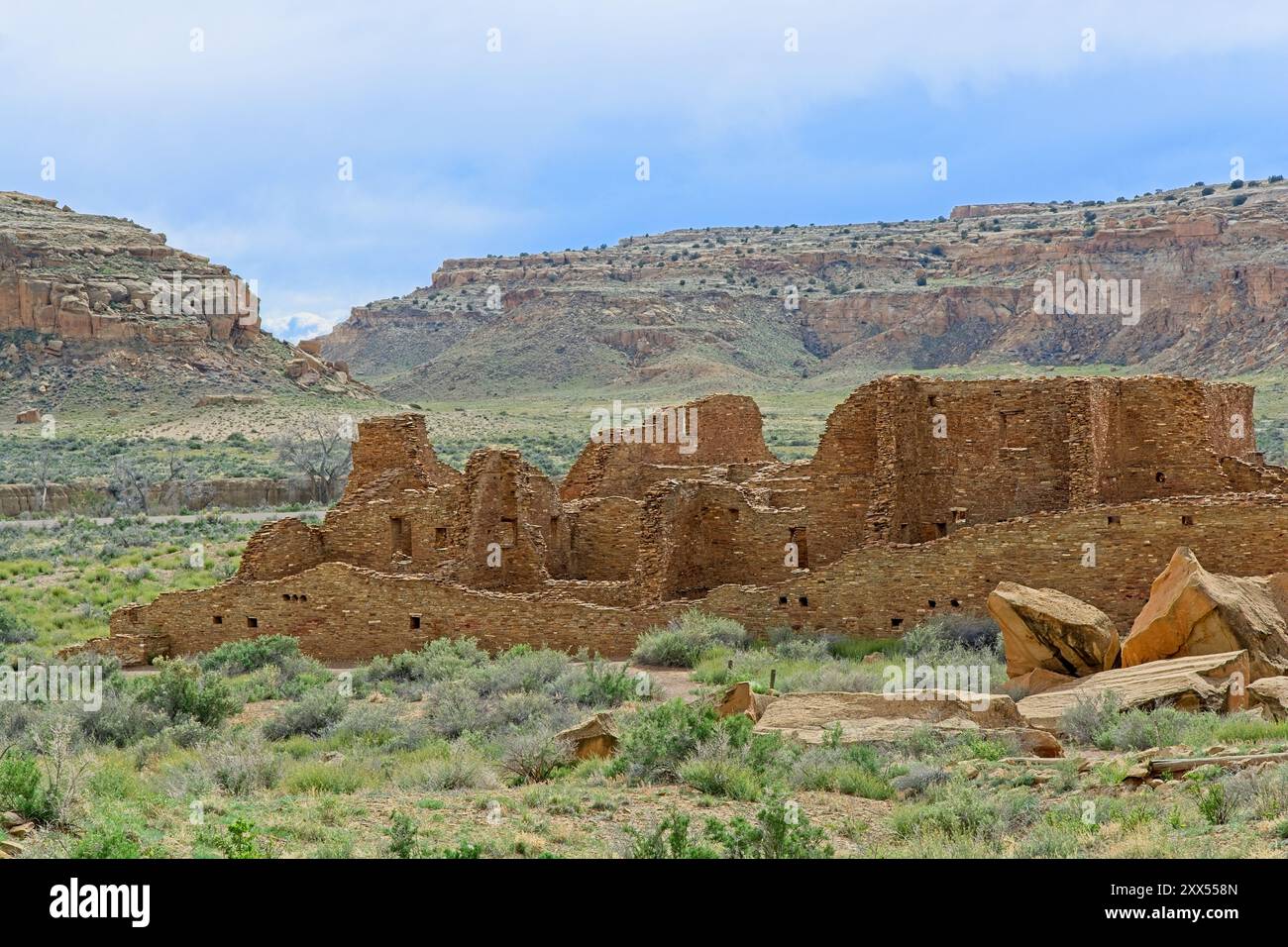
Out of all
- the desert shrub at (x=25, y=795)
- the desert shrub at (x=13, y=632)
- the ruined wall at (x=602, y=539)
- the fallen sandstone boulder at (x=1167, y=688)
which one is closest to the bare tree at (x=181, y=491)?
the desert shrub at (x=13, y=632)

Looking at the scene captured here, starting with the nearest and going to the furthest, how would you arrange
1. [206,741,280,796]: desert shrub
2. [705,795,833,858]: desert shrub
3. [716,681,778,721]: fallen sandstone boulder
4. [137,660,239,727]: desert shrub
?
[705,795,833,858]: desert shrub < [206,741,280,796]: desert shrub < [716,681,778,721]: fallen sandstone boulder < [137,660,239,727]: desert shrub

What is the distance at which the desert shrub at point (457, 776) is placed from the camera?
11.8 meters

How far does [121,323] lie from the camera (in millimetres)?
75688

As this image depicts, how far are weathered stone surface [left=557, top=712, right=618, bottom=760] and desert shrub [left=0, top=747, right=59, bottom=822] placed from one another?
4.74 metres

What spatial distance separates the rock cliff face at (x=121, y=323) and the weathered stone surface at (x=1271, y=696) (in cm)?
6756

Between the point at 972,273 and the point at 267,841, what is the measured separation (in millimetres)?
107303

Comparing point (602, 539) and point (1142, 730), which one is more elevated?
point (602, 539)

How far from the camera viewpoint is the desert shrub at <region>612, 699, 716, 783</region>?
1160 cm

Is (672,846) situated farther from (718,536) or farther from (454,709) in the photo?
(718,536)

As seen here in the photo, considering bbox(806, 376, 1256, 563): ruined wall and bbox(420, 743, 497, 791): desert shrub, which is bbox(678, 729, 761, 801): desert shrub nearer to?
bbox(420, 743, 497, 791): desert shrub

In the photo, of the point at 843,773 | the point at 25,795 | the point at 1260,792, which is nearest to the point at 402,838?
the point at 25,795

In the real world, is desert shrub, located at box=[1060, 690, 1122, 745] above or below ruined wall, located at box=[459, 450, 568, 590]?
below

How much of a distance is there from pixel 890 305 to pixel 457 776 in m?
99.7

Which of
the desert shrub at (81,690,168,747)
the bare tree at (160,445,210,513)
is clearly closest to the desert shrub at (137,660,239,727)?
the desert shrub at (81,690,168,747)
